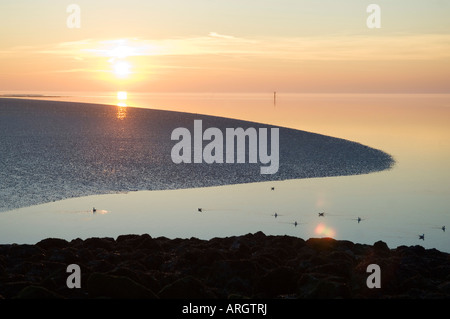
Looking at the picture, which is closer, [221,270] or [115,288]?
[115,288]

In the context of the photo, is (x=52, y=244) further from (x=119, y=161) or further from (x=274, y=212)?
(x=119, y=161)

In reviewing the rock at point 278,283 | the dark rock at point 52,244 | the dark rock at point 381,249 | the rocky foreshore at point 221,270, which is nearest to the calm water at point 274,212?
the dark rock at point 381,249

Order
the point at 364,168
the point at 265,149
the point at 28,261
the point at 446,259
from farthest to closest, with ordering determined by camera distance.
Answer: the point at 265,149, the point at 364,168, the point at 446,259, the point at 28,261

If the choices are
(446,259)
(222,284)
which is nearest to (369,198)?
(446,259)

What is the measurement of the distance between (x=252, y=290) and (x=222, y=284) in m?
1.05

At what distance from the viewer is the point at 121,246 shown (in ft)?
87.1

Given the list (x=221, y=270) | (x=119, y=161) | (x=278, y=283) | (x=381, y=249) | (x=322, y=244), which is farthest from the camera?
(x=119, y=161)

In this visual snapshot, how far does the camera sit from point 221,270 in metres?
20.9

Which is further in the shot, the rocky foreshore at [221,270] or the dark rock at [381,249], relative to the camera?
the dark rock at [381,249]

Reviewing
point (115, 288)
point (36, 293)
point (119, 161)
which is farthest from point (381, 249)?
point (119, 161)

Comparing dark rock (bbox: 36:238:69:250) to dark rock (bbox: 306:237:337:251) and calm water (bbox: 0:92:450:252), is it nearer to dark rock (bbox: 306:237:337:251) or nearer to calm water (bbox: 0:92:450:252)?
calm water (bbox: 0:92:450:252)

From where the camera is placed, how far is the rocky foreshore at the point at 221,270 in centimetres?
1870

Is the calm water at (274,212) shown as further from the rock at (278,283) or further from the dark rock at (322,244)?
the rock at (278,283)
